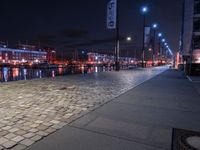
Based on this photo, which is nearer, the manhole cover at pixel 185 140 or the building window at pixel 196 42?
the manhole cover at pixel 185 140

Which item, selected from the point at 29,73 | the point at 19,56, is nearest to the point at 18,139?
the point at 29,73

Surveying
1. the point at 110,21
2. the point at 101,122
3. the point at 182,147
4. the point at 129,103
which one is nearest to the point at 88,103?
the point at 129,103

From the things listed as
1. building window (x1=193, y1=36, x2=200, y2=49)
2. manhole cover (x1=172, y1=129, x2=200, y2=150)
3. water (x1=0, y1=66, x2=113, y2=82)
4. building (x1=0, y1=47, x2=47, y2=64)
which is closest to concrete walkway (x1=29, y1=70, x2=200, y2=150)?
manhole cover (x1=172, y1=129, x2=200, y2=150)

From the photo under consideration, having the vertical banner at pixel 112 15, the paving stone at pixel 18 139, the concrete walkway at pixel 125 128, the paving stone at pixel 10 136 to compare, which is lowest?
the concrete walkway at pixel 125 128

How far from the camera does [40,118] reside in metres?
4.58

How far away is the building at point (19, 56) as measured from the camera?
12369 cm

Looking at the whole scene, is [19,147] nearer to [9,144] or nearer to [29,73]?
[9,144]

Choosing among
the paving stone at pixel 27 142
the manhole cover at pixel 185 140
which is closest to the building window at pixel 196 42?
the manhole cover at pixel 185 140

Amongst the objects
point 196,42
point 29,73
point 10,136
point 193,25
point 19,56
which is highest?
point 193,25

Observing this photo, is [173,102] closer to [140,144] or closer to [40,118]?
[140,144]

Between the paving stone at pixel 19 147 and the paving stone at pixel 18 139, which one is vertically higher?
Answer: the paving stone at pixel 18 139

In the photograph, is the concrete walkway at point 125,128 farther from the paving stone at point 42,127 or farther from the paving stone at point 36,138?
the paving stone at point 42,127

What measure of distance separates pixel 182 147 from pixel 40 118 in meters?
3.32

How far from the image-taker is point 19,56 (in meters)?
133
